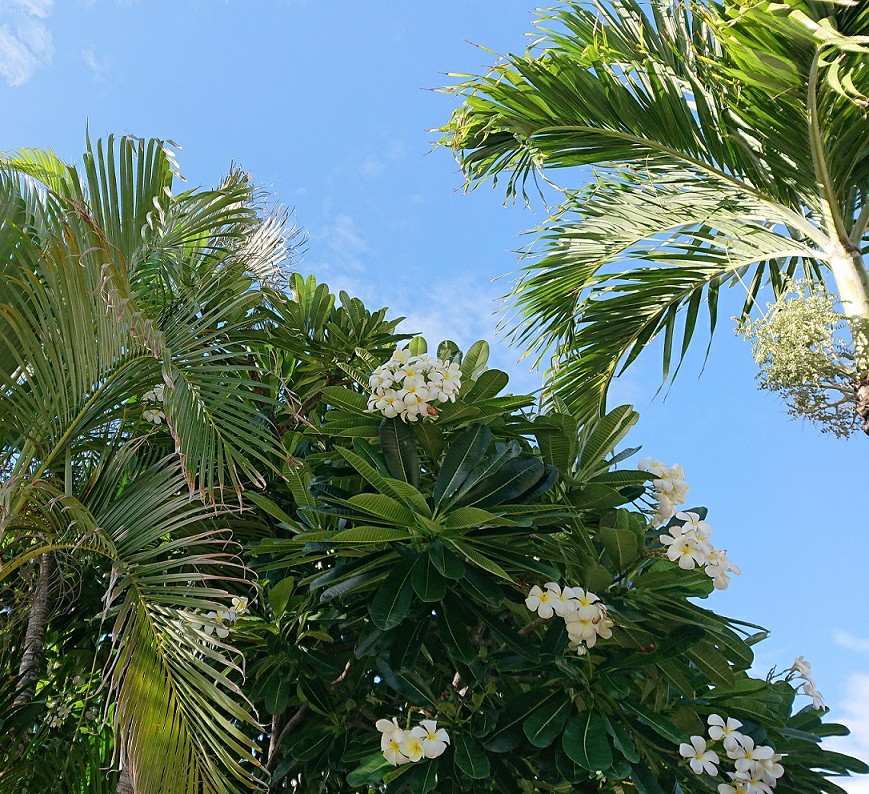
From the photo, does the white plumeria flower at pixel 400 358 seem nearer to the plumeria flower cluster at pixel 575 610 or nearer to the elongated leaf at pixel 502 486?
the elongated leaf at pixel 502 486

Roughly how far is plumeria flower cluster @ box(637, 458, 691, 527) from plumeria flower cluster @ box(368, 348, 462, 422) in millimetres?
628

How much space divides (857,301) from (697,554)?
2269 mm

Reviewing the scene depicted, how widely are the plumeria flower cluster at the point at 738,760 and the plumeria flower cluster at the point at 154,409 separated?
1.98 meters

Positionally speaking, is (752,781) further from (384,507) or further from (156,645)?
(156,645)

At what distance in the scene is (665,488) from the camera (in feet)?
7.59

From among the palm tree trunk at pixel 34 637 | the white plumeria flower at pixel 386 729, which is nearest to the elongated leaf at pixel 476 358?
the white plumeria flower at pixel 386 729

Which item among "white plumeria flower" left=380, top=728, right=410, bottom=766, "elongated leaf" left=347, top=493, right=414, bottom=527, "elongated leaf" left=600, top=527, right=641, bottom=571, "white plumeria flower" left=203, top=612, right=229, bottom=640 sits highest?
"elongated leaf" left=600, top=527, right=641, bottom=571

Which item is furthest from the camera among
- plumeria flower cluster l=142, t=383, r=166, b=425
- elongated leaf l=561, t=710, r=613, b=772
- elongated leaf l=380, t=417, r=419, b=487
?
plumeria flower cluster l=142, t=383, r=166, b=425

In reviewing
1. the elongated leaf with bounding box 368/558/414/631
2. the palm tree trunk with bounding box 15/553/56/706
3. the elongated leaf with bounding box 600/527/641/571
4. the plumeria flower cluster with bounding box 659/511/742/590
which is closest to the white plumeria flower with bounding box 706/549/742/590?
the plumeria flower cluster with bounding box 659/511/742/590

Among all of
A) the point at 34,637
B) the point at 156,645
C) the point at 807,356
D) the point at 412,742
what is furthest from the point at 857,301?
the point at 34,637

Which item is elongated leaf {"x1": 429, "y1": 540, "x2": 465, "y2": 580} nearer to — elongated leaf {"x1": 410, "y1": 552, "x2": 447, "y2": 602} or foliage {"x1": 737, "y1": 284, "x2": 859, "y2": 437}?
elongated leaf {"x1": 410, "y1": 552, "x2": 447, "y2": 602}

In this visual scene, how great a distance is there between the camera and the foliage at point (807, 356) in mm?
3605

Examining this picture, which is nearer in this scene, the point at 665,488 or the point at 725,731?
the point at 725,731

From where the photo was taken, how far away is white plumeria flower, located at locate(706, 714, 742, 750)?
1.91m
